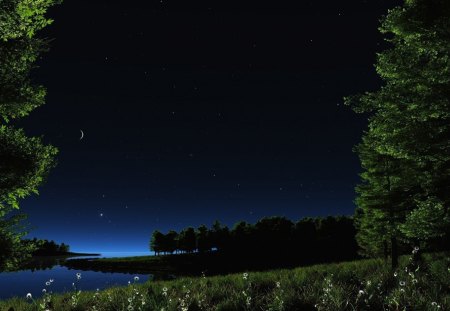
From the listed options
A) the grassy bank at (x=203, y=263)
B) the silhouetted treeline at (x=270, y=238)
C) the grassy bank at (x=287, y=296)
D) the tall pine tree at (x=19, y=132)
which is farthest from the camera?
the silhouetted treeline at (x=270, y=238)

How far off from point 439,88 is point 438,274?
5696 millimetres

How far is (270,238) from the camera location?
11531cm

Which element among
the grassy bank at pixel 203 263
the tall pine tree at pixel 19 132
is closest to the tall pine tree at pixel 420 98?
the tall pine tree at pixel 19 132

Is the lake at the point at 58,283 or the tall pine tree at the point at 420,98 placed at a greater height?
the tall pine tree at the point at 420,98

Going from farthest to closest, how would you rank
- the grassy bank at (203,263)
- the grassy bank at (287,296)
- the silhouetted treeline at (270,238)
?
the silhouetted treeline at (270,238)
the grassy bank at (203,263)
the grassy bank at (287,296)

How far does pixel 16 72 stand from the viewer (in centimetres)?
998

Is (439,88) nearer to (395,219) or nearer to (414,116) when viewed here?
(414,116)

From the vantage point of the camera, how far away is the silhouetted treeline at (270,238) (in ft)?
334

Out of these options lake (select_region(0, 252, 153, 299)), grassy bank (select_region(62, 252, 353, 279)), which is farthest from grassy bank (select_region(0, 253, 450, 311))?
grassy bank (select_region(62, 252, 353, 279))

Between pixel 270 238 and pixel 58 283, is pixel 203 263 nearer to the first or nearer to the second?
pixel 270 238

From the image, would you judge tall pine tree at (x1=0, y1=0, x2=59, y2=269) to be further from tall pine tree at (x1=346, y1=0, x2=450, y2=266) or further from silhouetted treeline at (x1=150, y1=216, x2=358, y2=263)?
silhouetted treeline at (x1=150, y1=216, x2=358, y2=263)

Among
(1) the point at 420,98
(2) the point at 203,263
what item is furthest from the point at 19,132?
(2) the point at 203,263

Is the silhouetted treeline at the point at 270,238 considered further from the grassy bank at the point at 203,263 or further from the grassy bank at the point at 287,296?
the grassy bank at the point at 287,296

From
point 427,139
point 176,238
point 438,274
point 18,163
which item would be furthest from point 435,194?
point 176,238
